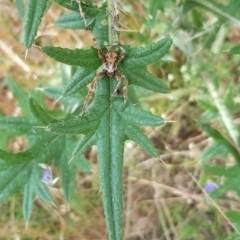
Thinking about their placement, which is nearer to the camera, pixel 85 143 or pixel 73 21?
pixel 85 143

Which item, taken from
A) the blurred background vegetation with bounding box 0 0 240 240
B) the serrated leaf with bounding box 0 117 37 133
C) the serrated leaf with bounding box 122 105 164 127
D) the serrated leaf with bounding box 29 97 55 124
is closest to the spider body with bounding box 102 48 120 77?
the serrated leaf with bounding box 122 105 164 127

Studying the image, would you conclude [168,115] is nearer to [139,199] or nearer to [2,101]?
[139,199]

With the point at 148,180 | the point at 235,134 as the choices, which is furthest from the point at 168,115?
the point at 235,134

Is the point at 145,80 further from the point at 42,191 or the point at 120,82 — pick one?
the point at 42,191

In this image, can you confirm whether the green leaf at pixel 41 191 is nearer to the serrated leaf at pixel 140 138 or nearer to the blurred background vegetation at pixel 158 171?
A: the serrated leaf at pixel 140 138

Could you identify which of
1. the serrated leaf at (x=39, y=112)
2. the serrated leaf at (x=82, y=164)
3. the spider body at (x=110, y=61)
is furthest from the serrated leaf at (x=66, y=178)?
the spider body at (x=110, y=61)

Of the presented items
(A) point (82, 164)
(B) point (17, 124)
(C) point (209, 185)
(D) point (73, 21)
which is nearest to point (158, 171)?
(C) point (209, 185)
